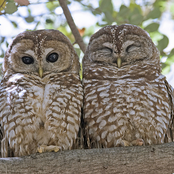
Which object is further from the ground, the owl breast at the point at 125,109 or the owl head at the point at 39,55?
the owl head at the point at 39,55

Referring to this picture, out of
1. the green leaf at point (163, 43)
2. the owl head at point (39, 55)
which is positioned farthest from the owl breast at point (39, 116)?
the green leaf at point (163, 43)

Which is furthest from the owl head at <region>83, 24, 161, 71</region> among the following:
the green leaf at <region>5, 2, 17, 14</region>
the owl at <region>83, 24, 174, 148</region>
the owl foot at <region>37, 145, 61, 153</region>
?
the owl foot at <region>37, 145, 61, 153</region>

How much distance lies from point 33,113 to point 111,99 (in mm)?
750

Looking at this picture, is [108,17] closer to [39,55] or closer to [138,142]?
[39,55]

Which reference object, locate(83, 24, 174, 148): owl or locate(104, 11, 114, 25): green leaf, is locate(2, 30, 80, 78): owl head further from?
locate(104, 11, 114, 25): green leaf

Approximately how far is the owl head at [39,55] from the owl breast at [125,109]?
1.22 ft

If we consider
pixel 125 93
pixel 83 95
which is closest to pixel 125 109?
pixel 125 93

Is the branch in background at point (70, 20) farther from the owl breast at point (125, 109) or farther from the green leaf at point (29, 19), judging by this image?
the owl breast at point (125, 109)

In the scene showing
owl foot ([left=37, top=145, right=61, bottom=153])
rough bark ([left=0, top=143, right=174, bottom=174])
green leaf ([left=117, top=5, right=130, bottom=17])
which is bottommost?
rough bark ([left=0, top=143, right=174, bottom=174])

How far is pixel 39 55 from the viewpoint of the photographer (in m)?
3.31

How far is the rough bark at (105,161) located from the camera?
2662mm

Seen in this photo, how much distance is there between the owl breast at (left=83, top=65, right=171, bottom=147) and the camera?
10.1ft

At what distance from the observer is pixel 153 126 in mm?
3119

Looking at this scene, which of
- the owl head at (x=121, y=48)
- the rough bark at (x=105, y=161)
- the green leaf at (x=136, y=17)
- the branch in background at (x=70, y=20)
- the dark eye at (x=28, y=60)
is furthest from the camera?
the green leaf at (x=136, y=17)
